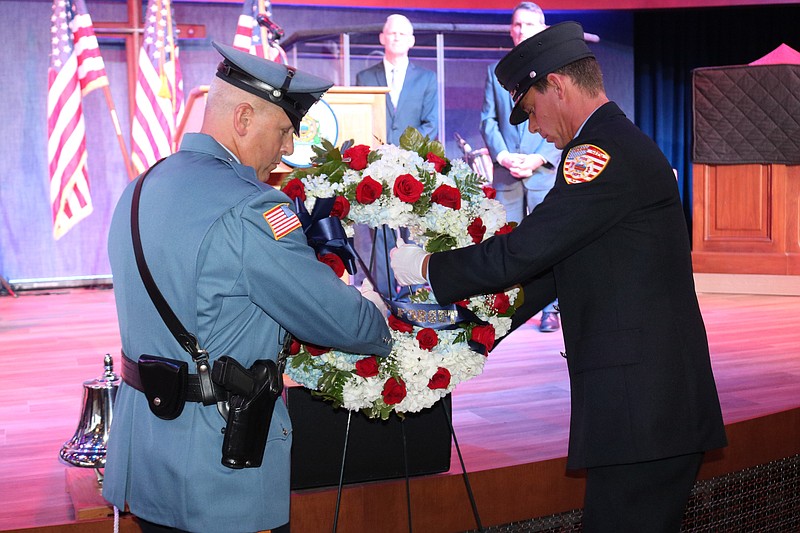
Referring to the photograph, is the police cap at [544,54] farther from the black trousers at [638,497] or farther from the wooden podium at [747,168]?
the wooden podium at [747,168]

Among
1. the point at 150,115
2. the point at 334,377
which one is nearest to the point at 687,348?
the point at 334,377

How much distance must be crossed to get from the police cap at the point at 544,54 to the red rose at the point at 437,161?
0.79 feet

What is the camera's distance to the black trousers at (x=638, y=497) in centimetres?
190

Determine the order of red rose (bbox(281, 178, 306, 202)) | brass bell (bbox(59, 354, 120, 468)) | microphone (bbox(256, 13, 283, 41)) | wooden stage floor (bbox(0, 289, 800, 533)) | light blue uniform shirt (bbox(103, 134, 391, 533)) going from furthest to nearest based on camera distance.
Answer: microphone (bbox(256, 13, 283, 41)) < wooden stage floor (bbox(0, 289, 800, 533)) < brass bell (bbox(59, 354, 120, 468)) < red rose (bbox(281, 178, 306, 202)) < light blue uniform shirt (bbox(103, 134, 391, 533))

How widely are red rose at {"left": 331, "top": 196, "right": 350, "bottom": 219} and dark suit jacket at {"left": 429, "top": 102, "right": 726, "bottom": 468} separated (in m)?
0.36

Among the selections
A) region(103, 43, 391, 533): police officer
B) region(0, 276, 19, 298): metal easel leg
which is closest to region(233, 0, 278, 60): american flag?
region(0, 276, 19, 298): metal easel leg

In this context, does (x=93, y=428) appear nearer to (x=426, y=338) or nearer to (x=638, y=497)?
(x=426, y=338)

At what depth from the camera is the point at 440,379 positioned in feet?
6.70

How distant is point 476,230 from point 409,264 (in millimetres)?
183

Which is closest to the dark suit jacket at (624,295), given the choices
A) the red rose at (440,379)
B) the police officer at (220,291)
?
the red rose at (440,379)

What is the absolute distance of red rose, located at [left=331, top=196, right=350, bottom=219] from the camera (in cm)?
204

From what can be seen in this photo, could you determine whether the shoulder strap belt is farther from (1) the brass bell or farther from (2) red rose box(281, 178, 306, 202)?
(1) the brass bell

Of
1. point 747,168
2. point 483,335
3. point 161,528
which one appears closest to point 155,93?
point 747,168

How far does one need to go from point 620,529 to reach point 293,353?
0.80m
